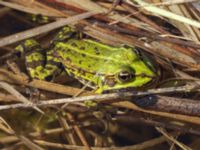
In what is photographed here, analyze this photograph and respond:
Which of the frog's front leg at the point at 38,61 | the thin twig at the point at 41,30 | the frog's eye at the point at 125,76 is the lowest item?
the frog's eye at the point at 125,76

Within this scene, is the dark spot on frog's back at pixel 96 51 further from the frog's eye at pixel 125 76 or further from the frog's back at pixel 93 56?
the frog's eye at pixel 125 76

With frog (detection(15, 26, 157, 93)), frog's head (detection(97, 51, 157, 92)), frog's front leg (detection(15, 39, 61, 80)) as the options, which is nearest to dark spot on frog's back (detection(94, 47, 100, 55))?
frog (detection(15, 26, 157, 93))

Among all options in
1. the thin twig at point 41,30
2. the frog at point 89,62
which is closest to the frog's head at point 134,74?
the frog at point 89,62

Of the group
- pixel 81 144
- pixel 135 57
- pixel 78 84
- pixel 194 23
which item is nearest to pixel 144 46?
pixel 135 57

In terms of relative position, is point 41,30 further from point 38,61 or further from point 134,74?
point 134,74

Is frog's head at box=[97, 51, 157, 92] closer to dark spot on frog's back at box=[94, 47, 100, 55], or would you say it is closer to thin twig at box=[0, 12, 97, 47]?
dark spot on frog's back at box=[94, 47, 100, 55]

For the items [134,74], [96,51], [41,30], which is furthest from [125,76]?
[41,30]

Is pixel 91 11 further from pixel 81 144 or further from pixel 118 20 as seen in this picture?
pixel 81 144
